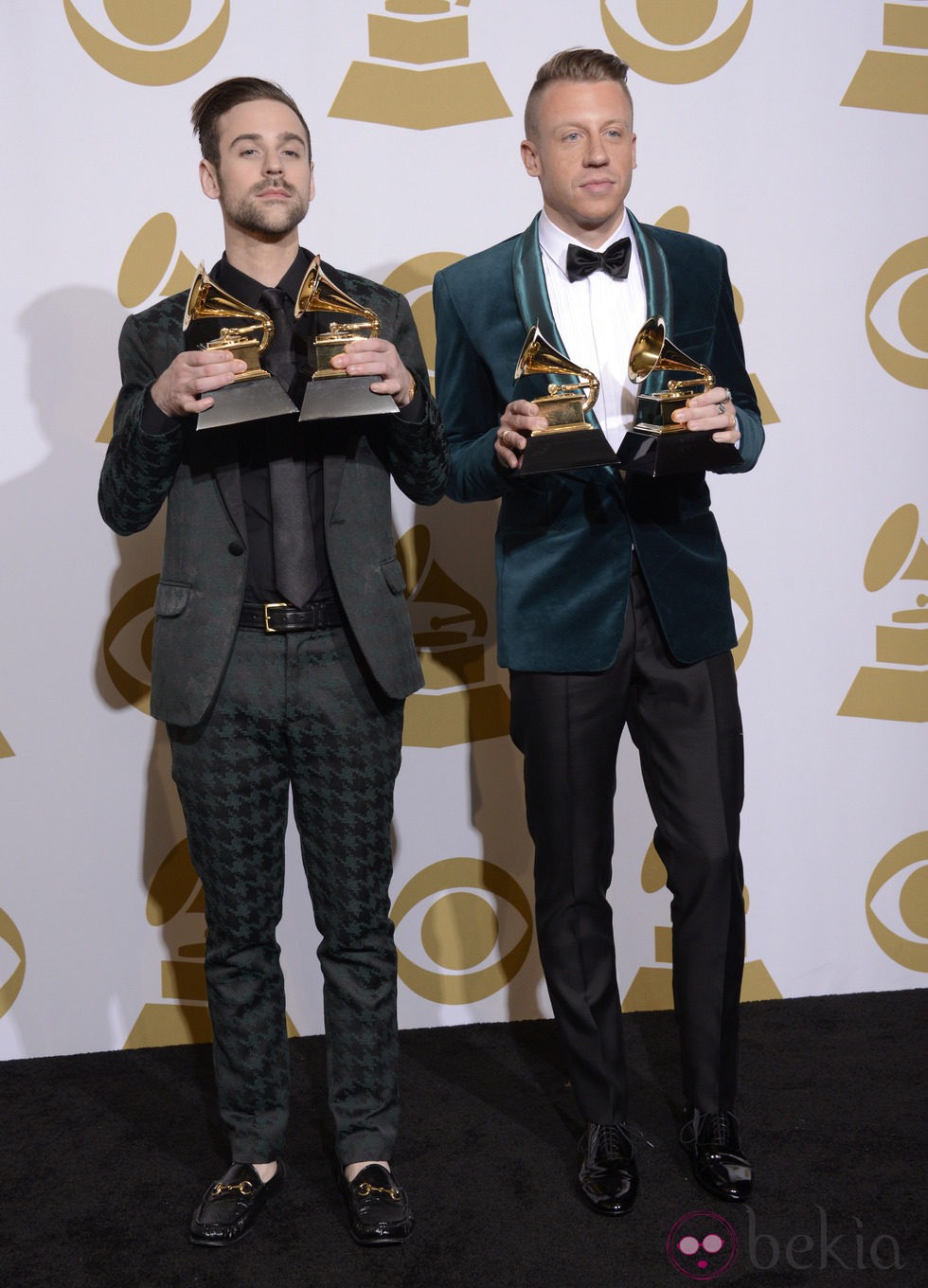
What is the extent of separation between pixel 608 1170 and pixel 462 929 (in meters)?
1.01

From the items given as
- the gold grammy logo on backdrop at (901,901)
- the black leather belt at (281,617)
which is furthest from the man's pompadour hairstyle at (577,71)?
the gold grammy logo on backdrop at (901,901)

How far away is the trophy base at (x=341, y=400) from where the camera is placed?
7.10ft

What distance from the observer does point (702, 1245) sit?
7.61 ft

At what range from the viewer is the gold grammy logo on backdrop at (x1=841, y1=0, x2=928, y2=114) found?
3.24 metres

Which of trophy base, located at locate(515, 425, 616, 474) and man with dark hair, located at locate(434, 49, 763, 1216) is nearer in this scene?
trophy base, located at locate(515, 425, 616, 474)

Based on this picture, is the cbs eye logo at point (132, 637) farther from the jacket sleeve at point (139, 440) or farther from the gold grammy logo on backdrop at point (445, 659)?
the jacket sleeve at point (139, 440)

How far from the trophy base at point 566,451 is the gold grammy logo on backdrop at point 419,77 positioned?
4.25 feet

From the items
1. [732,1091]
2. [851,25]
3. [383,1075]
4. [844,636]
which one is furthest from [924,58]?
[383,1075]

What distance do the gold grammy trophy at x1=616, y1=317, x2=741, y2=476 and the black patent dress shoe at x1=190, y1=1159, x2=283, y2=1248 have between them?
5.07 feet

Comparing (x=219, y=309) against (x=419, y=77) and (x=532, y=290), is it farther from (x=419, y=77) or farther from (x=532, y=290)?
(x=419, y=77)

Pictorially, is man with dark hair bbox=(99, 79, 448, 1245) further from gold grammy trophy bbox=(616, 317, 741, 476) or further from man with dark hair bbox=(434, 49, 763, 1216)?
gold grammy trophy bbox=(616, 317, 741, 476)

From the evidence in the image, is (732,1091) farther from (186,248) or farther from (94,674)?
(186,248)

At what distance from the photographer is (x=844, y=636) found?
343 cm

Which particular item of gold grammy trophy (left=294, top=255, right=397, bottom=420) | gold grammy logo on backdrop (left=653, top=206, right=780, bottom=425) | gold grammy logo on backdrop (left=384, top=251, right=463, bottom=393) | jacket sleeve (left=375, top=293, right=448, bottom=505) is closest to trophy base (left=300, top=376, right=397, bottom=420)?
gold grammy trophy (left=294, top=255, right=397, bottom=420)
